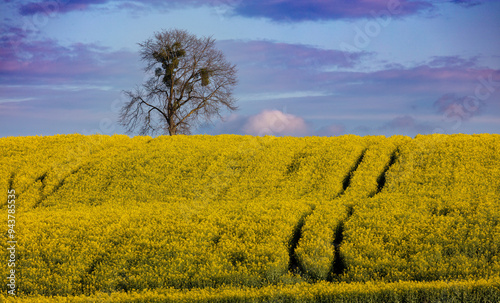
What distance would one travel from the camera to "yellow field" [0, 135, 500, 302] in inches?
480

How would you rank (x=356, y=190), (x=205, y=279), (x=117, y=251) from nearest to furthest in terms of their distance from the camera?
(x=205, y=279), (x=117, y=251), (x=356, y=190)

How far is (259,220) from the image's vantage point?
15422mm

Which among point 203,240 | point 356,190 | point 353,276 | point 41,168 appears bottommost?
point 353,276

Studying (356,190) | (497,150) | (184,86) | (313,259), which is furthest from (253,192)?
(184,86)

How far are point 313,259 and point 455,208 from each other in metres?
6.79

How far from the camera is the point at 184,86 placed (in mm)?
34625

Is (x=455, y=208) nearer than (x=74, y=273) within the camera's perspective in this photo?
No

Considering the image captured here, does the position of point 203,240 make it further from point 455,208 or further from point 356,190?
point 455,208

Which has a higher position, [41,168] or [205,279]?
[41,168]

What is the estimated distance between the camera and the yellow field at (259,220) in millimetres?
12195

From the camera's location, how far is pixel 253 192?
19.6 metres

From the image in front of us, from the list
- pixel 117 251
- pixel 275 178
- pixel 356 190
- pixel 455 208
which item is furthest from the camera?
pixel 275 178

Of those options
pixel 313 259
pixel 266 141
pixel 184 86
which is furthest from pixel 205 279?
pixel 184 86

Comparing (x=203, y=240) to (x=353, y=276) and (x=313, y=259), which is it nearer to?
(x=313, y=259)
